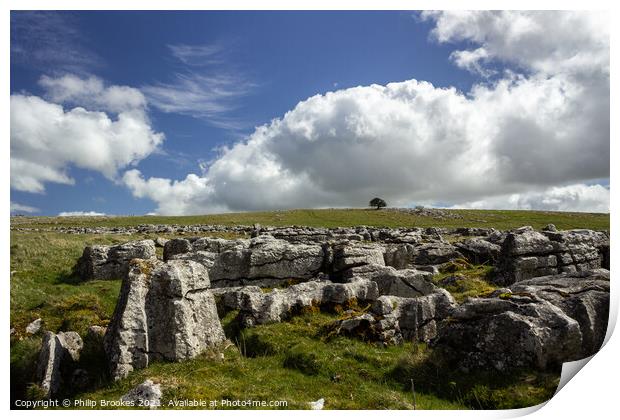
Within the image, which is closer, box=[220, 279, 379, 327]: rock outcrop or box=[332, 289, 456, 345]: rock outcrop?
box=[332, 289, 456, 345]: rock outcrop

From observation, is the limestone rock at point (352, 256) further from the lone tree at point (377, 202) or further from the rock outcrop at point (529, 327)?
the lone tree at point (377, 202)

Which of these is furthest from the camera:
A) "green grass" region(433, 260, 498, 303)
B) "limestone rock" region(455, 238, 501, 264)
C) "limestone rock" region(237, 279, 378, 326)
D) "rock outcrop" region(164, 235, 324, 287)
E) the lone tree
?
the lone tree

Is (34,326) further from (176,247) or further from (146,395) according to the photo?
(176,247)

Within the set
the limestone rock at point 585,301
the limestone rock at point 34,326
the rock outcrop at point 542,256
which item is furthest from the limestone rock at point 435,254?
the limestone rock at point 34,326

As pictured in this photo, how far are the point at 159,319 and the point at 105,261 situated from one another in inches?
716

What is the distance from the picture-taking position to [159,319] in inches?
604

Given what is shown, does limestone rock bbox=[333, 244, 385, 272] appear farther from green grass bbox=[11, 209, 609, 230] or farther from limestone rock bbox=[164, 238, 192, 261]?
green grass bbox=[11, 209, 609, 230]

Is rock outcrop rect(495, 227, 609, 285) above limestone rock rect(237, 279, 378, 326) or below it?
above

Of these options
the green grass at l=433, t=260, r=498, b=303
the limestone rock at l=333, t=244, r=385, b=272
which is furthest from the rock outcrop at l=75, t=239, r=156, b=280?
the green grass at l=433, t=260, r=498, b=303

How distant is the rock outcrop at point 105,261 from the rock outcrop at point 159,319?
1618 cm

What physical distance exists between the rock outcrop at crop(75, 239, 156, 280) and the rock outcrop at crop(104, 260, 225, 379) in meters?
16.2

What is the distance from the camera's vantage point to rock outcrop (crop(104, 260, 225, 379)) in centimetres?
1470

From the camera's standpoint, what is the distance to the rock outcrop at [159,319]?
14703mm

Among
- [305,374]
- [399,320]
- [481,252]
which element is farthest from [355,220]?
[305,374]
